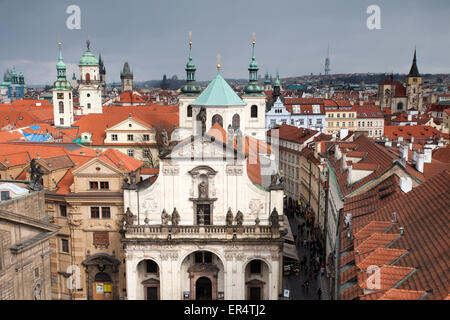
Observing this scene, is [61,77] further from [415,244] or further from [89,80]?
Answer: [415,244]

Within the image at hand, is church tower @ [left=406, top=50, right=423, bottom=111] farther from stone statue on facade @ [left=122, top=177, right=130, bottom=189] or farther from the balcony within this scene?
stone statue on facade @ [left=122, top=177, right=130, bottom=189]

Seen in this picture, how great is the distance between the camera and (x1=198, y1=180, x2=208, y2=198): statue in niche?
33469mm

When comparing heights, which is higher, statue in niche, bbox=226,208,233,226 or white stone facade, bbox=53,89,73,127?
white stone facade, bbox=53,89,73,127

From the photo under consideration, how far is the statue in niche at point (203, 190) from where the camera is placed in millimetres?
33469

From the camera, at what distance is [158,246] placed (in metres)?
33.3

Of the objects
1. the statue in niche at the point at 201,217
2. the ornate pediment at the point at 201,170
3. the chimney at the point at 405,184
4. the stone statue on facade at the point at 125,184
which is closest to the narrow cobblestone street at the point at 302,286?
the statue in niche at the point at 201,217

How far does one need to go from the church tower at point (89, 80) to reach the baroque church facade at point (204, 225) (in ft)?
209

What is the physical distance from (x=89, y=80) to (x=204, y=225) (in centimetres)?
6772

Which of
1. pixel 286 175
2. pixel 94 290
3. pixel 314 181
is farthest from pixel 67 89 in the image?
pixel 94 290

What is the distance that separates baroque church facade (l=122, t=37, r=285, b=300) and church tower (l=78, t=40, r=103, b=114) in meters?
63.6

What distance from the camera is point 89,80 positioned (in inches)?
3649

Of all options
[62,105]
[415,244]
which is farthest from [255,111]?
[415,244]

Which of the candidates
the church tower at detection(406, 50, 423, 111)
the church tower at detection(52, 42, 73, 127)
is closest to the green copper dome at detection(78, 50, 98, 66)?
the church tower at detection(52, 42, 73, 127)

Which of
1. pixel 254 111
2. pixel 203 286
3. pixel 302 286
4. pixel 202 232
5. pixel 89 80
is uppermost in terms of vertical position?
pixel 89 80
